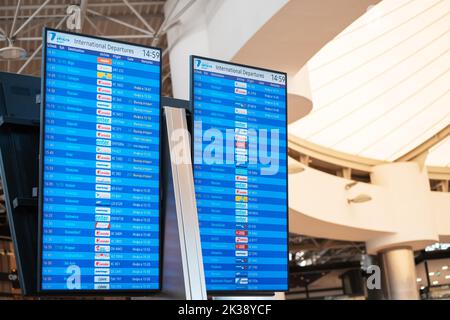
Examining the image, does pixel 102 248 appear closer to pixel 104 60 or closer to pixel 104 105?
pixel 104 105

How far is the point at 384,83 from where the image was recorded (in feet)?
73.4

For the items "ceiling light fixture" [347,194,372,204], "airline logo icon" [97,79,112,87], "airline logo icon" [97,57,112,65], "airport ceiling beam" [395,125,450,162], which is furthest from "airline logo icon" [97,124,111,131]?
"airport ceiling beam" [395,125,450,162]

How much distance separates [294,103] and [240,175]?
7099 millimetres

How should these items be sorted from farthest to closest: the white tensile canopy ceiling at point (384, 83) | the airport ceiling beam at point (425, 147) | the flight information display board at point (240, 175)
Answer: the airport ceiling beam at point (425, 147)
the white tensile canopy ceiling at point (384, 83)
the flight information display board at point (240, 175)

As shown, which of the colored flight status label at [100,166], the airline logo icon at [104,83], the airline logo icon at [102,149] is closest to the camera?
the colored flight status label at [100,166]

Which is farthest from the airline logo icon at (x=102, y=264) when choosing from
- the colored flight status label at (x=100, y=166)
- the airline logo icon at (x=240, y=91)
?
the airline logo icon at (x=240, y=91)

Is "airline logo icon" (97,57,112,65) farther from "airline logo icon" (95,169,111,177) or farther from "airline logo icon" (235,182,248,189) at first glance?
"airline logo icon" (235,182,248,189)

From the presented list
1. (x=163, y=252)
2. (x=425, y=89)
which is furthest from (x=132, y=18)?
(x=163, y=252)

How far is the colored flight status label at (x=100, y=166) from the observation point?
407cm

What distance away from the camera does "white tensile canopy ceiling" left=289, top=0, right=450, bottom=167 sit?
20125 mm

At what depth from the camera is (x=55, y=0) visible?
50.1 feet

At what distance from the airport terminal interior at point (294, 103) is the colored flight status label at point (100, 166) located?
19 mm

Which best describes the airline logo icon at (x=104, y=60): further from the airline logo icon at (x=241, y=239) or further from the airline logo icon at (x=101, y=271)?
the airline logo icon at (x=241, y=239)

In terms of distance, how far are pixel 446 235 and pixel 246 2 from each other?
1715cm
